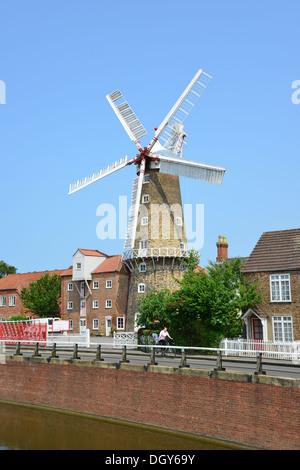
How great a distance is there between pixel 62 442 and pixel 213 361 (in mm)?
8352

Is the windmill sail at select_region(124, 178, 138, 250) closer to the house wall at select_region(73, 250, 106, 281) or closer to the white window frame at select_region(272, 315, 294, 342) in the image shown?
the house wall at select_region(73, 250, 106, 281)

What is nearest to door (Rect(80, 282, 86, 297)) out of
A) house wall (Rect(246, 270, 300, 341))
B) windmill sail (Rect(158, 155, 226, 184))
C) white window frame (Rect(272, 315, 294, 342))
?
windmill sail (Rect(158, 155, 226, 184))

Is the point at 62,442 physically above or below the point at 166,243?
below

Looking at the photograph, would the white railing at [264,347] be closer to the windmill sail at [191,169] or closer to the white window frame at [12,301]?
the windmill sail at [191,169]

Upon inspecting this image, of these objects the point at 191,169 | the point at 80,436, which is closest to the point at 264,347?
the point at 80,436

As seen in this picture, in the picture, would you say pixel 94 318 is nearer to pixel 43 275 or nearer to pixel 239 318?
pixel 43 275

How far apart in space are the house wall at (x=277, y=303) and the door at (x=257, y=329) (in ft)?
3.22

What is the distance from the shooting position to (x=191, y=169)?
4644 cm

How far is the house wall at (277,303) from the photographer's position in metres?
30.8

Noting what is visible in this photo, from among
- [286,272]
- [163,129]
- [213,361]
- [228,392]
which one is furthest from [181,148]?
[228,392]

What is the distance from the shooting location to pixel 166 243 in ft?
149

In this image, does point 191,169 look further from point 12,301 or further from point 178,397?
→ point 12,301

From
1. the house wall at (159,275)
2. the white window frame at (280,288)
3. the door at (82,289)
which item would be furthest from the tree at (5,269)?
the white window frame at (280,288)
